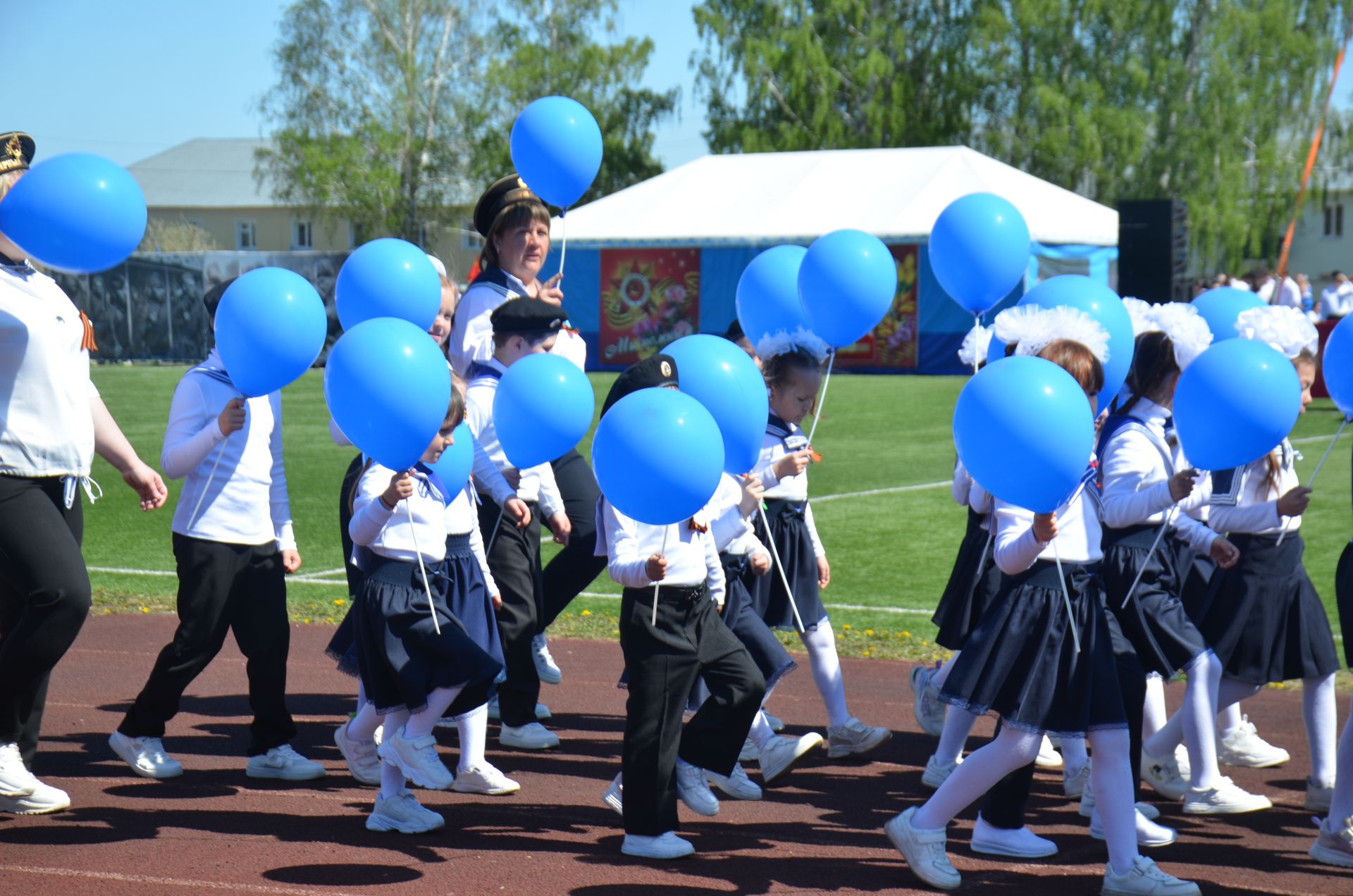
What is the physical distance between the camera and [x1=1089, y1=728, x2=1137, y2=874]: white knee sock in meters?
3.99

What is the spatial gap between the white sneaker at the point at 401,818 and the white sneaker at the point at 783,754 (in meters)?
1.14

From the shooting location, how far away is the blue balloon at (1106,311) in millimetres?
4707

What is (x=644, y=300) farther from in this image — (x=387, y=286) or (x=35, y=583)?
(x=35, y=583)

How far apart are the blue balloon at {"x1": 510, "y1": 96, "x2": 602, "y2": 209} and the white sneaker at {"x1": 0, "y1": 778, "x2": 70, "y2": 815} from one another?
127 inches

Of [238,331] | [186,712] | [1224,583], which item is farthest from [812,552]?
[186,712]

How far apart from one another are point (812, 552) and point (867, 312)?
0.97m

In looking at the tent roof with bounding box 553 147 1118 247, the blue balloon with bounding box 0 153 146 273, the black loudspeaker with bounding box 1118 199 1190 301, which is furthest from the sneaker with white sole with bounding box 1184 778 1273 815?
the tent roof with bounding box 553 147 1118 247

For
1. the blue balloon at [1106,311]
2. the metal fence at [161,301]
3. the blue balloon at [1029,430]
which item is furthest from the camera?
the metal fence at [161,301]

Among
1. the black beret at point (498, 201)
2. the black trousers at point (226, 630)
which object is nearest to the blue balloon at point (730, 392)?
the black beret at point (498, 201)

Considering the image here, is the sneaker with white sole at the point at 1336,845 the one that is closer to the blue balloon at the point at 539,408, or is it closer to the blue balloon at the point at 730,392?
the blue balloon at the point at 730,392

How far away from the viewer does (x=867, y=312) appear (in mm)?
5457

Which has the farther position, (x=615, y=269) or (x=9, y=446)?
(x=615, y=269)

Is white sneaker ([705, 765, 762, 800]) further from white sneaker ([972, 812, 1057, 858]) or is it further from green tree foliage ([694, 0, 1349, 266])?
green tree foliage ([694, 0, 1349, 266])

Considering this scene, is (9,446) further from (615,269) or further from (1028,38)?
(1028,38)
